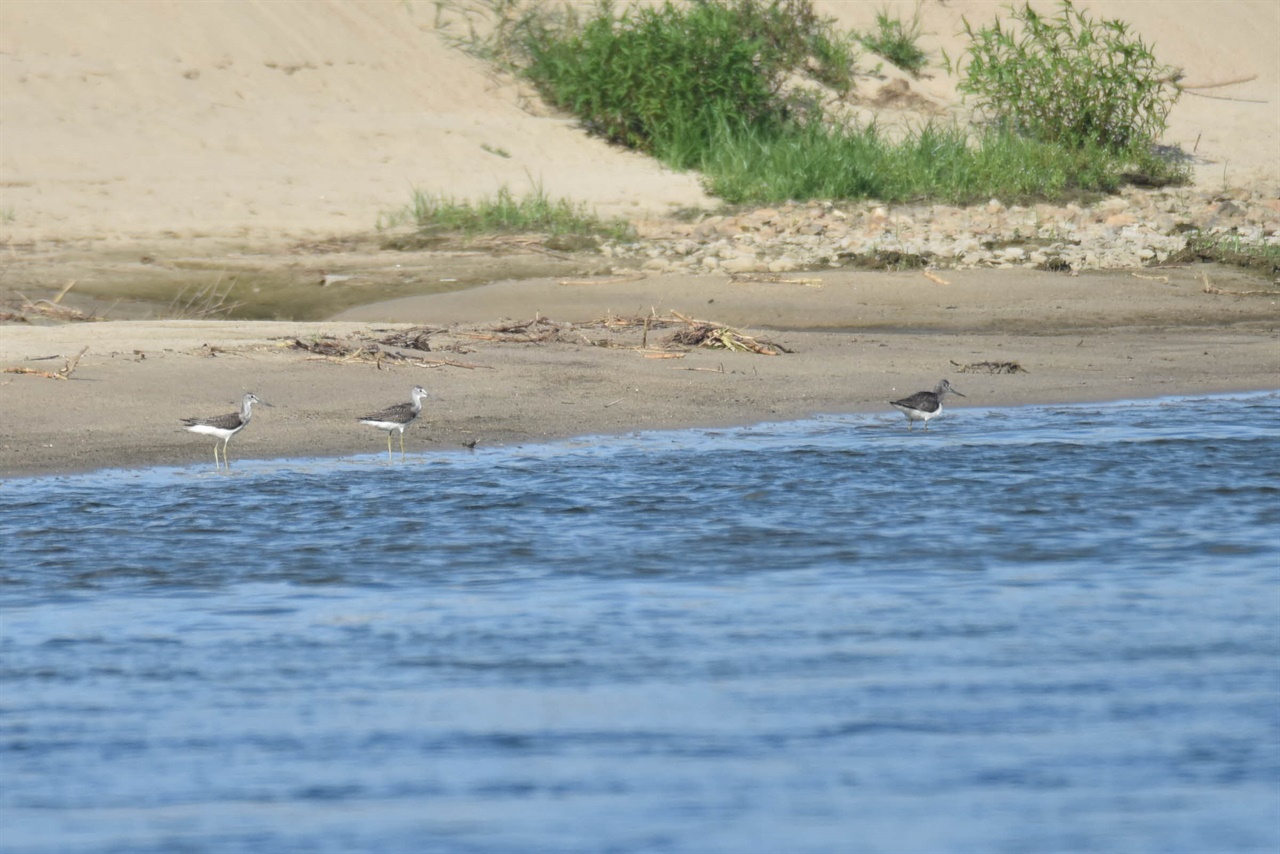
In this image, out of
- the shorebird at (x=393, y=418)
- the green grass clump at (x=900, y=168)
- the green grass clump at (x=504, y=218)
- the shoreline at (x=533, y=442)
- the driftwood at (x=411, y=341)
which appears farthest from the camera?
the green grass clump at (x=900, y=168)

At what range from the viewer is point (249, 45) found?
21938 millimetres

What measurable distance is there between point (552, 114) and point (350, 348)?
11134 mm

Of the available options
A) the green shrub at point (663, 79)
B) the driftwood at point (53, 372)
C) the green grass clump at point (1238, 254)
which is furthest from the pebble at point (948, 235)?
the driftwood at point (53, 372)

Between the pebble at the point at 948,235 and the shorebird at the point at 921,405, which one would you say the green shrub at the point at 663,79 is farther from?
the shorebird at the point at 921,405

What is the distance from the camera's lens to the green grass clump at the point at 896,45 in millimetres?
26513

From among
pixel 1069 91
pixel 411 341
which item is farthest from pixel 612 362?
pixel 1069 91

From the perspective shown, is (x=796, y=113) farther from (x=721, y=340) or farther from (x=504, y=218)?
(x=721, y=340)

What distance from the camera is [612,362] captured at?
1209 cm

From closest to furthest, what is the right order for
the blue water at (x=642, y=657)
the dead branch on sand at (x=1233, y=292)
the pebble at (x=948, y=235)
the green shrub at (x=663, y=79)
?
the blue water at (x=642, y=657) < the dead branch on sand at (x=1233, y=292) < the pebble at (x=948, y=235) < the green shrub at (x=663, y=79)

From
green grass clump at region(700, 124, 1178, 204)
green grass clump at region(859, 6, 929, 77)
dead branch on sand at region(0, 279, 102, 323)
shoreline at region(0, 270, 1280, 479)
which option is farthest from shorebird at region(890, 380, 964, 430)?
green grass clump at region(859, 6, 929, 77)

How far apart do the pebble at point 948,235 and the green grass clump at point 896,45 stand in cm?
682

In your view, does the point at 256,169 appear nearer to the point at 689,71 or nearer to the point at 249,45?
the point at 249,45

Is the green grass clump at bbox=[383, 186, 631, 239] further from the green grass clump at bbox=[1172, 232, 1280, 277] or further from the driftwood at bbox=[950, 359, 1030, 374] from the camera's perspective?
the driftwood at bbox=[950, 359, 1030, 374]

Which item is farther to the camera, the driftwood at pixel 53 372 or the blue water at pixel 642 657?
the driftwood at pixel 53 372
